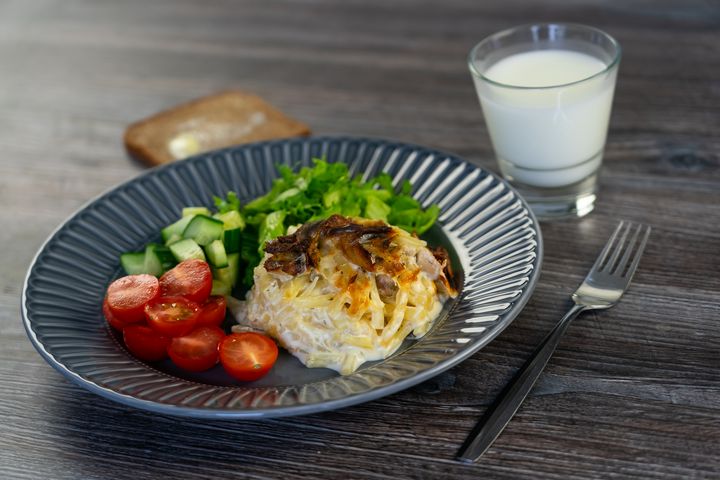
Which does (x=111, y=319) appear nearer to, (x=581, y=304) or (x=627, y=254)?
(x=581, y=304)

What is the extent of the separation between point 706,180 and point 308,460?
6.40 ft

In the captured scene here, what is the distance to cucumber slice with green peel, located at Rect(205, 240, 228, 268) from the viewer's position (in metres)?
2.66

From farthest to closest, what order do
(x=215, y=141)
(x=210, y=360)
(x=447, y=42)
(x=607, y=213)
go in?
(x=447, y=42)
(x=215, y=141)
(x=607, y=213)
(x=210, y=360)

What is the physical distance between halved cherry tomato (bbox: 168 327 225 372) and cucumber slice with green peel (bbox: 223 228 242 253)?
46cm

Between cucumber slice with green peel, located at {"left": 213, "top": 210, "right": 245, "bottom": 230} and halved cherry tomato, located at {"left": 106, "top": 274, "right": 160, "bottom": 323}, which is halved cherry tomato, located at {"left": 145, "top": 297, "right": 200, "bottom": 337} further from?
cucumber slice with green peel, located at {"left": 213, "top": 210, "right": 245, "bottom": 230}

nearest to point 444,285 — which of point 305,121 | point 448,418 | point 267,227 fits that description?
point 448,418

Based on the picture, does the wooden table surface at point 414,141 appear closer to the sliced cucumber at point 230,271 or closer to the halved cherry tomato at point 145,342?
the halved cherry tomato at point 145,342

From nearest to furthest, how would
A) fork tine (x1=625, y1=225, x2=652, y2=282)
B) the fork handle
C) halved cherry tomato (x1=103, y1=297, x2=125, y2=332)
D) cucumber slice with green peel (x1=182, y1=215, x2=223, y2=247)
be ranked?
the fork handle < halved cherry tomato (x1=103, y1=297, x2=125, y2=332) < fork tine (x1=625, y1=225, x2=652, y2=282) < cucumber slice with green peel (x1=182, y1=215, x2=223, y2=247)

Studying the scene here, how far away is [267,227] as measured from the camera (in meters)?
2.73

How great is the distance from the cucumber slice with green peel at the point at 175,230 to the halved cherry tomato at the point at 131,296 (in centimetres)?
33

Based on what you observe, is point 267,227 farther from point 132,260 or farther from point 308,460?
point 308,460

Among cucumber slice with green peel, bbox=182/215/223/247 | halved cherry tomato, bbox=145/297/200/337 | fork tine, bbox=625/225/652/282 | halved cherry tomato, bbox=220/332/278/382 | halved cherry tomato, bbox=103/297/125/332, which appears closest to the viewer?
halved cherry tomato, bbox=220/332/278/382

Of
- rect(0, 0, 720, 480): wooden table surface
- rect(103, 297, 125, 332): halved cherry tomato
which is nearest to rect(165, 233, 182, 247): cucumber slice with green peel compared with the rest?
rect(103, 297, 125, 332): halved cherry tomato

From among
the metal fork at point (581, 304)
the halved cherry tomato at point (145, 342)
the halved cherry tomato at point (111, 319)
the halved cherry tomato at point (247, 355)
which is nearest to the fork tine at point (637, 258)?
the metal fork at point (581, 304)
